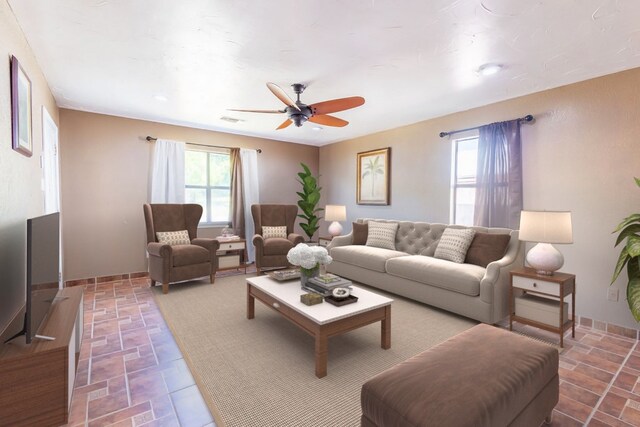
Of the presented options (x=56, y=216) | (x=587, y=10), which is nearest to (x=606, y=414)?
(x=587, y=10)

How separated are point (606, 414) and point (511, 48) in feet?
8.31

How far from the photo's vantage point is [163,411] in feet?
5.60

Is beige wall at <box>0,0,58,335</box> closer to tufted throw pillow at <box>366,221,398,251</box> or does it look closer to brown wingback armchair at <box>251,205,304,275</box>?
brown wingback armchair at <box>251,205,304,275</box>

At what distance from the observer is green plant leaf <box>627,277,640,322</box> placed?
228 centimetres

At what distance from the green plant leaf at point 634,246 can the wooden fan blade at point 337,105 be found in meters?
2.38

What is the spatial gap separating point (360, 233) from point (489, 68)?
109 inches

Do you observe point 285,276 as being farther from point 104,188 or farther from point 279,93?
point 104,188

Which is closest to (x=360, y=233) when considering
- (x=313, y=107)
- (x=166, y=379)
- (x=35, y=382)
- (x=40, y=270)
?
(x=313, y=107)

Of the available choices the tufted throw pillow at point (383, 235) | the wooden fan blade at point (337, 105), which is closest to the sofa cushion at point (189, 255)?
the tufted throw pillow at point (383, 235)

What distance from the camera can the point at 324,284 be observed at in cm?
252

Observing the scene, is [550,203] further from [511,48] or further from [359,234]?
[359,234]

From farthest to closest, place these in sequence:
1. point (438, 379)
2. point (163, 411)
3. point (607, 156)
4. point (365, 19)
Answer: point (607, 156)
point (365, 19)
point (163, 411)
point (438, 379)

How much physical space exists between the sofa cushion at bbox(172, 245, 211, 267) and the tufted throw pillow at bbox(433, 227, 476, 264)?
305 centimetres

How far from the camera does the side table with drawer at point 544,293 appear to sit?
252 cm
